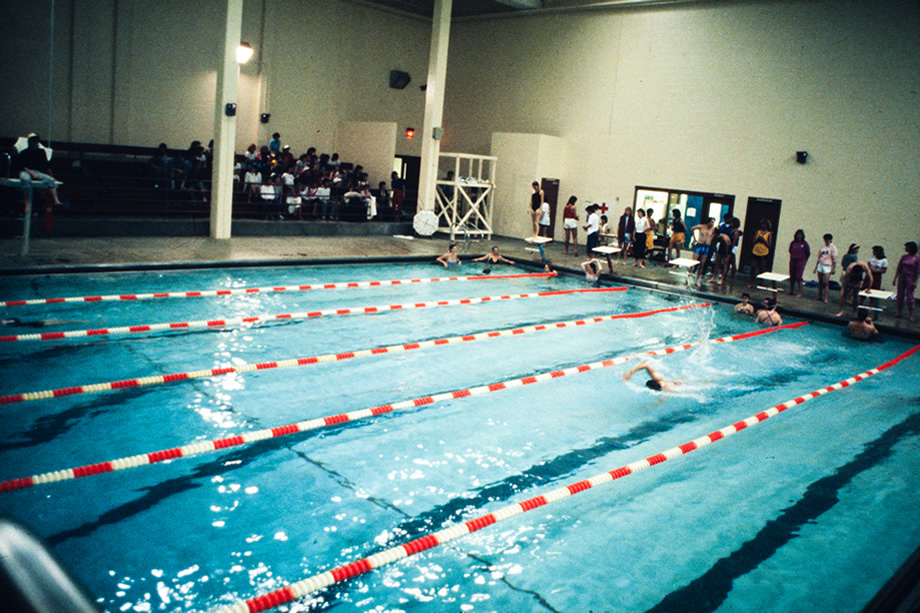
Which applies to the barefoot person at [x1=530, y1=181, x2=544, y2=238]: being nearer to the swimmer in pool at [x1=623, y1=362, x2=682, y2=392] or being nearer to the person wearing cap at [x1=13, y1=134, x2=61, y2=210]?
the swimmer in pool at [x1=623, y1=362, x2=682, y2=392]

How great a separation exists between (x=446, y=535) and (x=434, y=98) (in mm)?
16100

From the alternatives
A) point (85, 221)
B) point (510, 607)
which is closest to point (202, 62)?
point (85, 221)

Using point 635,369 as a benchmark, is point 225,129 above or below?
above

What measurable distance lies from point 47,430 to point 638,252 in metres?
14.9

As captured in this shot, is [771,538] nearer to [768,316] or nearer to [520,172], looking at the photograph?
[768,316]

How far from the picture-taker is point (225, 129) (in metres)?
15.3

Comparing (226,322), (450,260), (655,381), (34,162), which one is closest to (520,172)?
(450,260)

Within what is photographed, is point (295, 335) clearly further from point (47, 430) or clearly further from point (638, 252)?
point (638, 252)

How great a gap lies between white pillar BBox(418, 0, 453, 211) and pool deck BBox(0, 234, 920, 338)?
5.08 feet

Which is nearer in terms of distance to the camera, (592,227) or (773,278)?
(773,278)

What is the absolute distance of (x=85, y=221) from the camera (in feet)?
46.6

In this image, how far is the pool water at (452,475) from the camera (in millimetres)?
4176

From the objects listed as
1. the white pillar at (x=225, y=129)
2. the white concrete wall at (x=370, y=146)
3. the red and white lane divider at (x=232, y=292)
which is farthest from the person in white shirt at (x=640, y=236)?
the white pillar at (x=225, y=129)

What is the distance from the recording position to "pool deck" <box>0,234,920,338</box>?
37.9ft
